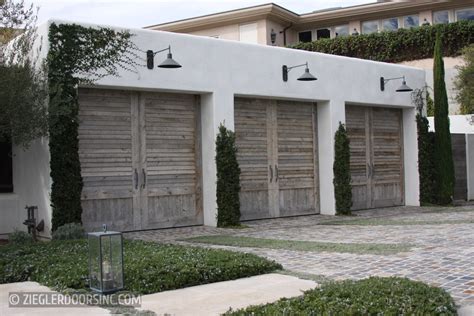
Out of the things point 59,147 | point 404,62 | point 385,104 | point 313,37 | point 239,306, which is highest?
point 313,37

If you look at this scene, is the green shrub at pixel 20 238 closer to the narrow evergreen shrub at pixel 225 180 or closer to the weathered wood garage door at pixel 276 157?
the narrow evergreen shrub at pixel 225 180

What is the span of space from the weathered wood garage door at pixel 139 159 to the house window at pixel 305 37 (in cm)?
1940

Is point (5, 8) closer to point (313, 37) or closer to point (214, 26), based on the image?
point (214, 26)

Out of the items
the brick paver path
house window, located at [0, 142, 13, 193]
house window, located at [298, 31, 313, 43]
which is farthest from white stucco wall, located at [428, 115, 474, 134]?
house window, located at [0, 142, 13, 193]

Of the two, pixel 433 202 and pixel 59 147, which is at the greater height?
pixel 59 147

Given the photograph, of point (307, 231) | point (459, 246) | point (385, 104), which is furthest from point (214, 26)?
point (459, 246)

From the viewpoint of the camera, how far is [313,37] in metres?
31.3

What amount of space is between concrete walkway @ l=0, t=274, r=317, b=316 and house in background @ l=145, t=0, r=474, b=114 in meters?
22.2

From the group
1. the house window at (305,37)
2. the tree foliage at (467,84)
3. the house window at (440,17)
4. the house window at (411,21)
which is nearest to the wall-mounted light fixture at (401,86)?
the tree foliage at (467,84)

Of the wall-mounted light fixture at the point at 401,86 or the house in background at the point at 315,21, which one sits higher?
the house in background at the point at 315,21

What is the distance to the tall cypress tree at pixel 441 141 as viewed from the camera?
17547mm

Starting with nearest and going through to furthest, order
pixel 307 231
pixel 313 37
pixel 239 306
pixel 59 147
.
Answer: pixel 239 306 → pixel 59 147 → pixel 307 231 → pixel 313 37

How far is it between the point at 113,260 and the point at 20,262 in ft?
6.87

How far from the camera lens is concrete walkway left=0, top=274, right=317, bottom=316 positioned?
5.51 m
